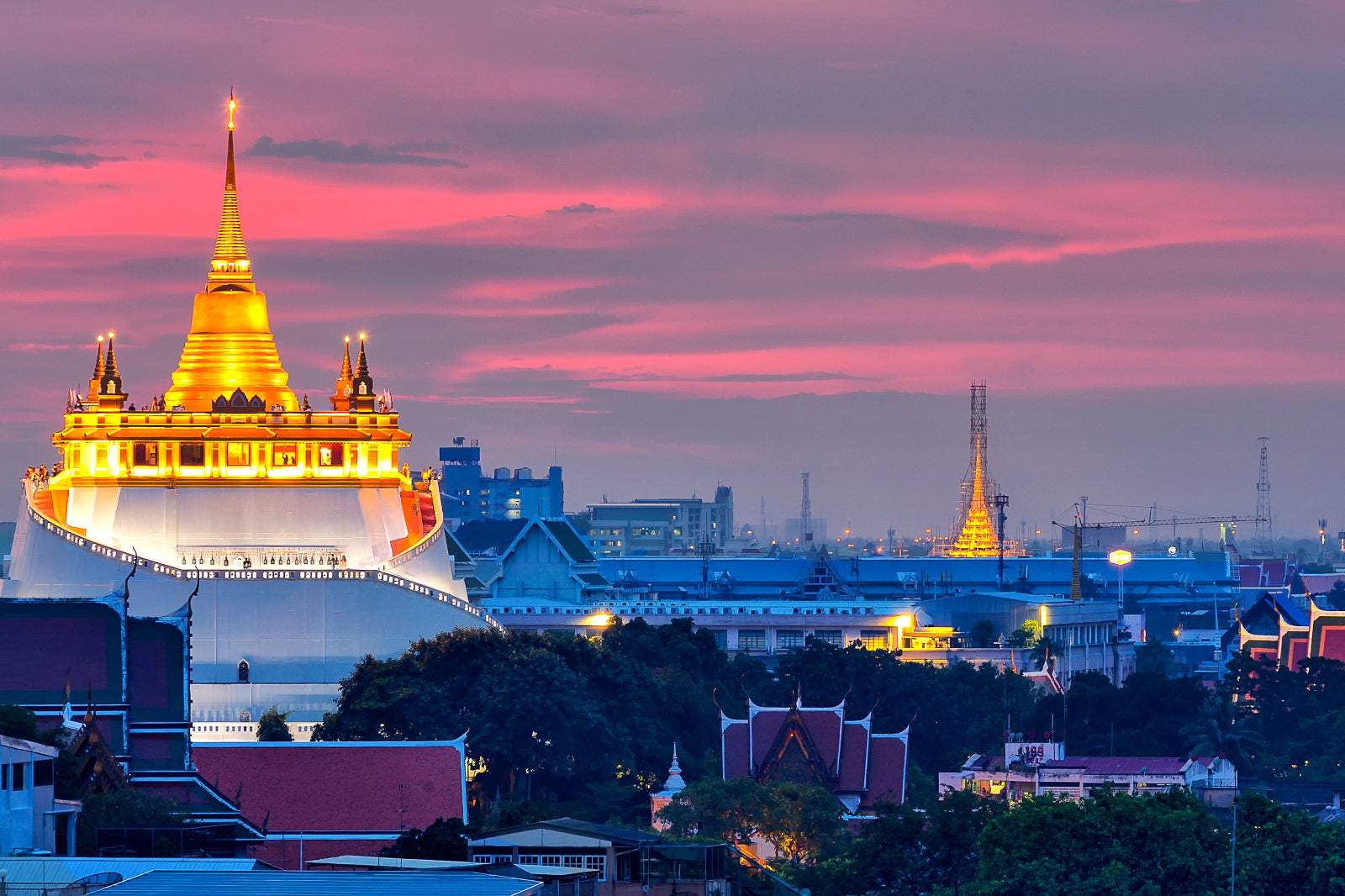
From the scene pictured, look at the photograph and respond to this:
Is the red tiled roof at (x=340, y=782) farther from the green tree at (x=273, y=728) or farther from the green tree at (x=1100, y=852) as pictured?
the green tree at (x=273, y=728)

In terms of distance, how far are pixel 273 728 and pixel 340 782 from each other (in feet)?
67.6

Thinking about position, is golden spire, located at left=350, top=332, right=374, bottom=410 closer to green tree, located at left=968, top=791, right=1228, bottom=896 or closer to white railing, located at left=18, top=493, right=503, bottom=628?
white railing, located at left=18, top=493, right=503, bottom=628

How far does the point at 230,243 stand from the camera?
146 meters

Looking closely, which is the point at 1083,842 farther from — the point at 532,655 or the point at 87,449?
the point at 87,449

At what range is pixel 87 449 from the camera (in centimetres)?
13825

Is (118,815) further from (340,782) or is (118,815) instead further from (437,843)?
(340,782)

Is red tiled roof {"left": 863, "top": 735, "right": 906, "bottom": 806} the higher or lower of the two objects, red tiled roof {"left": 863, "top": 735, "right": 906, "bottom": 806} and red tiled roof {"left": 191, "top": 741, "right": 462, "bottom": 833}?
the lower

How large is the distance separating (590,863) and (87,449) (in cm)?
5659

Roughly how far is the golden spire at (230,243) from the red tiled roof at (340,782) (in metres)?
48.7

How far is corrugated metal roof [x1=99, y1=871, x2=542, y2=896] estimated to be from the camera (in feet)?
232

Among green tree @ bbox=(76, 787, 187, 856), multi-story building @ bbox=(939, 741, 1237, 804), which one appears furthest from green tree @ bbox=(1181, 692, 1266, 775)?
green tree @ bbox=(76, 787, 187, 856)

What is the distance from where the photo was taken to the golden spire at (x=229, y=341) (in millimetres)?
141625

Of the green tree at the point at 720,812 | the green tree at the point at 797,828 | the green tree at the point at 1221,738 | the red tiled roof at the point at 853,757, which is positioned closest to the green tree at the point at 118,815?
the green tree at the point at 720,812

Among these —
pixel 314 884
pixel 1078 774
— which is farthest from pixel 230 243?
pixel 314 884
